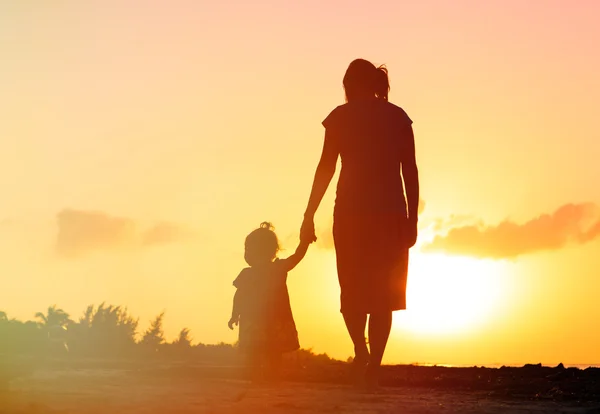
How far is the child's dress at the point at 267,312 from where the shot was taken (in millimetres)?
8984

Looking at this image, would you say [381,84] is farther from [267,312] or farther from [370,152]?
[267,312]

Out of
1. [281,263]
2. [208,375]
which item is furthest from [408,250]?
[208,375]

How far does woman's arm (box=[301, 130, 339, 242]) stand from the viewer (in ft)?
24.7

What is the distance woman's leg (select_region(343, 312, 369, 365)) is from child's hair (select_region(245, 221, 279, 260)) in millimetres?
2331

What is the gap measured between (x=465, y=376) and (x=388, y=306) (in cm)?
262

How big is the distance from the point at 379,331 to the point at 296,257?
1986 mm

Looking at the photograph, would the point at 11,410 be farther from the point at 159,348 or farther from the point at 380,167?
the point at 159,348

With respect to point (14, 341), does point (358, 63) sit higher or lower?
higher

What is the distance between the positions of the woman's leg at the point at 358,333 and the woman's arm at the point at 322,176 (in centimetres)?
105

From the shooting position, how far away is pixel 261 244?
30.6ft

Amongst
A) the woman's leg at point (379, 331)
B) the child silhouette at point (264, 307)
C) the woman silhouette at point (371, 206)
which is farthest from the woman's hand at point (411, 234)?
the child silhouette at point (264, 307)

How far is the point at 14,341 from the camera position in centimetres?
799

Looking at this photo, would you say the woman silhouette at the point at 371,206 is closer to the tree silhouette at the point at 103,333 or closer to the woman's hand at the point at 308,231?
the woman's hand at the point at 308,231

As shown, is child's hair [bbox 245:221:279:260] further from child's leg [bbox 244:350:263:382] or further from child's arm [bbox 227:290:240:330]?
child's leg [bbox 244:350:263:382]
